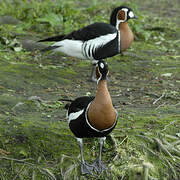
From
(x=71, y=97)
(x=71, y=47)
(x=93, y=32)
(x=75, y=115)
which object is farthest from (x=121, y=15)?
(x=75, y=115)

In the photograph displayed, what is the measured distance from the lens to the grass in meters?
3.32

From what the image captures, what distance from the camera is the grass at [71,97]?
3.32 metres

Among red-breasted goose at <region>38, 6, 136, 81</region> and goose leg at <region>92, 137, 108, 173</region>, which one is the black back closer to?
red-breasted goose at <region>38, 6, 136, 81</region>

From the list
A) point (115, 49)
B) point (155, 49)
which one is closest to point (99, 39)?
point (115, 49)

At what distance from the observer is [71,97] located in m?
4.87

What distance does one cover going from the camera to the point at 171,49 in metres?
7.79

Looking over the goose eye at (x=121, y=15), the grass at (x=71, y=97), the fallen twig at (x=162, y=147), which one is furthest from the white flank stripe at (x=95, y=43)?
the fallen twig at (x=162, y=147)

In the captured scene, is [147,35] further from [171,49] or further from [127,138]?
[127,138]

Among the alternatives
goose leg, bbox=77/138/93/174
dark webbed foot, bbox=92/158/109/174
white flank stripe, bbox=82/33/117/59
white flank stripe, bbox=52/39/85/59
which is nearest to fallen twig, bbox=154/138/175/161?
dark webbed foot, bbox=92/158/109/174

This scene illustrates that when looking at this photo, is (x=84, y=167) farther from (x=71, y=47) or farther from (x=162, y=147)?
(x=71, y=47)

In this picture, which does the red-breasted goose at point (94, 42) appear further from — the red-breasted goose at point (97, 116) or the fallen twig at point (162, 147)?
the red-breasted goose at point (97, 116)

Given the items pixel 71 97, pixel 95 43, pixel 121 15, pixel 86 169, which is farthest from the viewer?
pixel 121 15

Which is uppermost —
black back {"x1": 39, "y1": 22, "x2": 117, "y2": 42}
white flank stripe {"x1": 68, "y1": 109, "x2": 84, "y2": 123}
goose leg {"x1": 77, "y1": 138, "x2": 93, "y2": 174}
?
white flank stripe {"x1": 68, "y1": 109, "x2": 84, "y2": 123}

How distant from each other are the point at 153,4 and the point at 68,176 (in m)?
10.3
